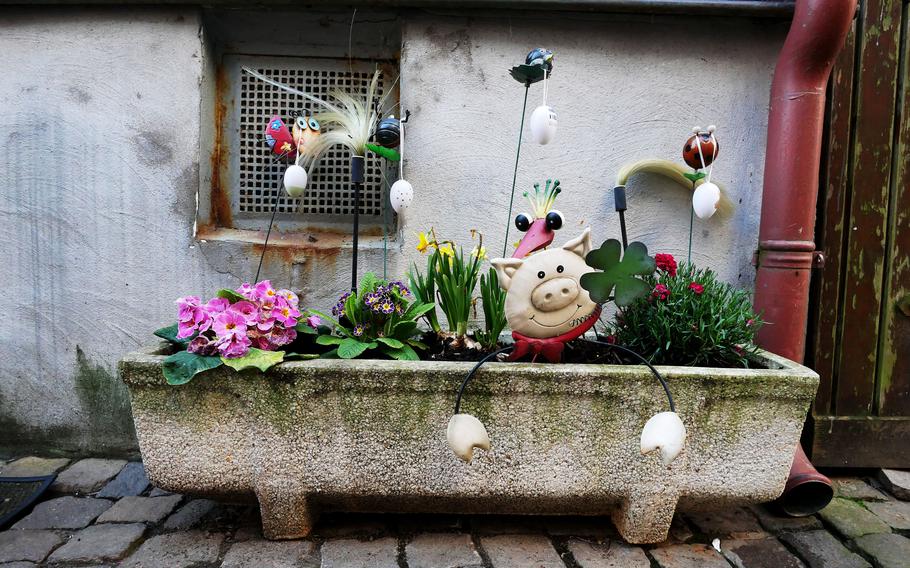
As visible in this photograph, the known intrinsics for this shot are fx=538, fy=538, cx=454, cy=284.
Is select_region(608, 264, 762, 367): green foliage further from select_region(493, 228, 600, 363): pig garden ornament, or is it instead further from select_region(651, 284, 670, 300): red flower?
select_region(493, 228, 600, 363): pig garden ornament

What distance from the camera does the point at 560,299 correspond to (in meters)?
1.64

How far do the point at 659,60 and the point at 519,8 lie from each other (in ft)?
2.18

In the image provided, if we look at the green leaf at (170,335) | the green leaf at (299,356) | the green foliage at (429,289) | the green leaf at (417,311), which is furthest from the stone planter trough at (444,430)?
the green foliage at (429,289)

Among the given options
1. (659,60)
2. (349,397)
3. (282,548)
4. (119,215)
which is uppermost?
(659,60)

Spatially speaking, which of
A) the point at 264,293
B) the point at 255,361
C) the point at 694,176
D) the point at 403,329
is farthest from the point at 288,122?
the point at 694,176

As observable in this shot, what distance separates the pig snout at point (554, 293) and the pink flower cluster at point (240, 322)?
0.82m

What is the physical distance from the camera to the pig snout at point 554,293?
5.34ft

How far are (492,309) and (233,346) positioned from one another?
880 millimetres

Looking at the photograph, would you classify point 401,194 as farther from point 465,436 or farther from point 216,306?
point 465,436

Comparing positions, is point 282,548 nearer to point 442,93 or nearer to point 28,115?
point 442,93

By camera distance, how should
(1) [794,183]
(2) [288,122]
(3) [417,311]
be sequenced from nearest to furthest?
1. (3) [417,311]
2. (1) [794,183]
3. (2) [288,122]

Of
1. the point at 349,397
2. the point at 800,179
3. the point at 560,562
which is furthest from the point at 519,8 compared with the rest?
the point at 560,562

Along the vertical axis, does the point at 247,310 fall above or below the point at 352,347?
above

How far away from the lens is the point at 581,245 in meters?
1.68
